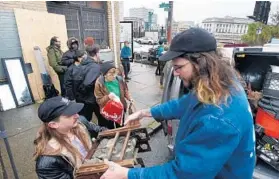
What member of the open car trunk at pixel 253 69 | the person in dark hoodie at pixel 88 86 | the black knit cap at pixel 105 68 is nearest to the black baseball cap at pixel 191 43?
the black knit cap at pixel 105 68

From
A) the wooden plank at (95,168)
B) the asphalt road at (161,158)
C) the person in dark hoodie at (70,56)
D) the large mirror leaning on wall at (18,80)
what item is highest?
the person in dark hoodie at (70,56)

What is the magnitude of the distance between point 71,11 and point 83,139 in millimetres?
6155

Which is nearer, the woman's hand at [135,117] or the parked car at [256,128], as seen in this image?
the woman's hand at [135,117]

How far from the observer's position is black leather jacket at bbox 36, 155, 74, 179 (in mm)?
1578

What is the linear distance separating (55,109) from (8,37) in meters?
4.40

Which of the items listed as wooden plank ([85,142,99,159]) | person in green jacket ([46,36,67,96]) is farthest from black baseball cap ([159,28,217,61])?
person in green jacket ([46,36,67,96])

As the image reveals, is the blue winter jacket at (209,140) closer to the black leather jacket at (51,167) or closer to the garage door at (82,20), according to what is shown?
the black leather jacket at (51,167)

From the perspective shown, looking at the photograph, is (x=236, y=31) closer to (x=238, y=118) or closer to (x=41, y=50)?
(x=41, y=50)

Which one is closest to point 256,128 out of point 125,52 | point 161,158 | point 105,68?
point 161,158

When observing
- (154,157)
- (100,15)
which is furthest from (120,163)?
(100,15)

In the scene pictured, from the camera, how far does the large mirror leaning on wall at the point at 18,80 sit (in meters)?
5.10

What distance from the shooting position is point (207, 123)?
3.76 ft

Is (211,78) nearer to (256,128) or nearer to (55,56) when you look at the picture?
(256,128)

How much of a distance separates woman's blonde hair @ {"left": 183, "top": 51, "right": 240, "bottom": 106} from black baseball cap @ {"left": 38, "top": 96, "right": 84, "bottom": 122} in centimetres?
109
